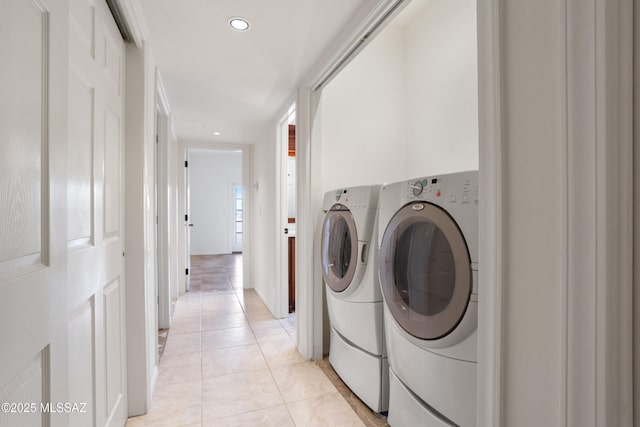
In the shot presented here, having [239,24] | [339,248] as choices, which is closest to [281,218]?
[339,248]

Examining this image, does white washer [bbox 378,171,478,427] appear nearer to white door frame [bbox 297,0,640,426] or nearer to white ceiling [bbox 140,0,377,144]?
white door frame [bbox 297,0,640,426]

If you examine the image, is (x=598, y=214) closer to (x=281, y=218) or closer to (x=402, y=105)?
(x=402, y=105)

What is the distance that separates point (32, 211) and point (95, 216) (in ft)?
2.09

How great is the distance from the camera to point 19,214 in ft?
1.96

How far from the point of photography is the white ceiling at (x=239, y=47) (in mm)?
1511

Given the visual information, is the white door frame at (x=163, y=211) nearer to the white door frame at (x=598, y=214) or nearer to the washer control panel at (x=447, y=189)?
the washer control panel at (x=447, y=189)

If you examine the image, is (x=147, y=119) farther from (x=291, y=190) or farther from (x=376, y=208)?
(x=291, y=190)

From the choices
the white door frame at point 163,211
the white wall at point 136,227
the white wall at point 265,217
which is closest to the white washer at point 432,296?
the white wall at point 136,227

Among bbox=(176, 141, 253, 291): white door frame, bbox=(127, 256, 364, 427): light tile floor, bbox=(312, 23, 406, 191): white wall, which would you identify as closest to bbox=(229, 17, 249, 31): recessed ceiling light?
bbox=(312, 23, 406, 191): white wall

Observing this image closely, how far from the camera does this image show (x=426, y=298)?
4.21 feet

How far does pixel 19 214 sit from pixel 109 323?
39.8 inches

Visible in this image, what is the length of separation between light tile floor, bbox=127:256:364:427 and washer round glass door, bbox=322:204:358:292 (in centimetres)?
68

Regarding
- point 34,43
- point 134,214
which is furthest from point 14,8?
point 134,214

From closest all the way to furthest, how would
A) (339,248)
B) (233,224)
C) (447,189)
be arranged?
(447,189) → (339,248) → (233,224)
